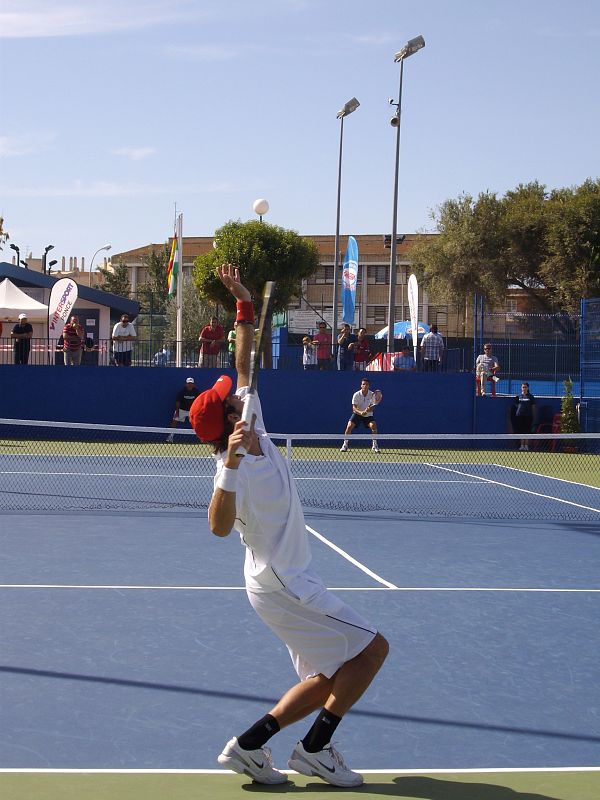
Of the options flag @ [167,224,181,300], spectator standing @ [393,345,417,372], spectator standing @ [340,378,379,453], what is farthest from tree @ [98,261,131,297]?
spectator standing @ [340,378,379,453]

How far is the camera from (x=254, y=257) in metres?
47.4

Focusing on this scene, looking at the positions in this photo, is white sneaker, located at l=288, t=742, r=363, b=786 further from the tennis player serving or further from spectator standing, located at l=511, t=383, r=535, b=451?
spectator standing, located at l=511, t=383, r=535, b=451

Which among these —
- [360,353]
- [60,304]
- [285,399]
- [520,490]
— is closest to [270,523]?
[520,490]

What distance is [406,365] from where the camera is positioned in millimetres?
27297

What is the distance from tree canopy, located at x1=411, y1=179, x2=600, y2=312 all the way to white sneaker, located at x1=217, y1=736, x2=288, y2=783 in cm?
4693

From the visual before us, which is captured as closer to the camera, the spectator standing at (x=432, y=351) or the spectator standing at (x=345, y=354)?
the spectator standing at (x=432, y=351)

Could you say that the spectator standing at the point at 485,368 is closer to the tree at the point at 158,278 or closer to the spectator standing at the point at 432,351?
the spectator standing at the point at 432,351

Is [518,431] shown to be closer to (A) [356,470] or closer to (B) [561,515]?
(A) [356,470]

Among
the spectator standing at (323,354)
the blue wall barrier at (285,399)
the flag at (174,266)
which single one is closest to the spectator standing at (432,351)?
the blue wall barrier at (285,399)

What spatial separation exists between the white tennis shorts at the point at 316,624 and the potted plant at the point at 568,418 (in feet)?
70.5

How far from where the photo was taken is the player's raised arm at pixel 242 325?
5.06 m

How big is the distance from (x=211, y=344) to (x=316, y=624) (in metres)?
22.3

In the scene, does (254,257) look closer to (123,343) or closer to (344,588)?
(123,343)

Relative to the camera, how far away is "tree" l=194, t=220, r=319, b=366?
4747 centimetres
